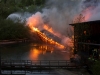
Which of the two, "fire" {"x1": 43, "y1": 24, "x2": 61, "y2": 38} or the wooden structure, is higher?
"fire" {"x1": 43, "y1": 24, "x2": 61, "y2": 38}

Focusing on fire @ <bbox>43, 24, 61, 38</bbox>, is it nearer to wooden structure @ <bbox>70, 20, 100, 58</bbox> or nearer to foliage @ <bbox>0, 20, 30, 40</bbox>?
foliage @ <bbox>0, 20, 30, 40</bbox>

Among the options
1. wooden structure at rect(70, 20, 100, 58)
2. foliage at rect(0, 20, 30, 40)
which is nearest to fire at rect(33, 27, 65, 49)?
foliage at rect(0, 20, 30, 40)

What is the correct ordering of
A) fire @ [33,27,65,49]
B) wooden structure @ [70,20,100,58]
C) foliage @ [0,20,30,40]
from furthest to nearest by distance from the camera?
foliage @ [0,20,30,40]
fire @ [33,27,65,49]
wooden structure @ [70,20,100,58]

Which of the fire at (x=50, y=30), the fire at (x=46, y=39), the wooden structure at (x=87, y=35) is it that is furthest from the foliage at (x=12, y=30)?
the wooden structure at (x=87, y=35)

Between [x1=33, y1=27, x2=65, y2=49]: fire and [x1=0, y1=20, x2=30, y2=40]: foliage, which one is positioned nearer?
[x1=33, y1=27, x2=65, y2=49]: fire

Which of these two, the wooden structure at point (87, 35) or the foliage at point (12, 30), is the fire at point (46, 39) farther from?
the wooden structure at point (87, 35)

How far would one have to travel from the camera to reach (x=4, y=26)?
7031cm

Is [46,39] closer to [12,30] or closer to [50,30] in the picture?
[50,30]

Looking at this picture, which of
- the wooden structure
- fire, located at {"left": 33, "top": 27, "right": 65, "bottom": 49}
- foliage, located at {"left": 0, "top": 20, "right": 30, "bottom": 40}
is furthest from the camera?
foliage, located at {"left": 0, "top": 20, "right": 30, "bottom": 40}

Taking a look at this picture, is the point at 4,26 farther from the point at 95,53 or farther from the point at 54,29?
the point at 95,53

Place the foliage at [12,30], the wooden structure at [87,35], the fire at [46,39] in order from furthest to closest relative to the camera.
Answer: the foliage at [12,30] < the fire at [46,39] < the wooden structure at [87,35]

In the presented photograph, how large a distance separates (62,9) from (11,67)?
139 feet

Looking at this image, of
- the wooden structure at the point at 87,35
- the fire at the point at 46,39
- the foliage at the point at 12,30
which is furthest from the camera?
the foliage at the point at 12,30

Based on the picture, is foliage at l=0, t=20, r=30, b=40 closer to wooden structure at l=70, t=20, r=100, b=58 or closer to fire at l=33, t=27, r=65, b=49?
fire at l=33, t=27, r=65, b=49
